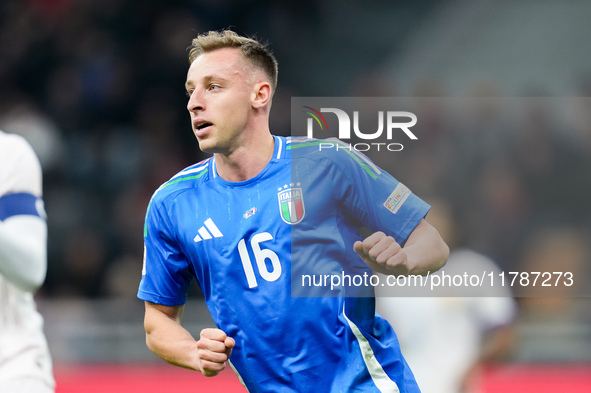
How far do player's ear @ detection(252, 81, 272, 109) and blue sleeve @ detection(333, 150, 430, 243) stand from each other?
424 millimetres

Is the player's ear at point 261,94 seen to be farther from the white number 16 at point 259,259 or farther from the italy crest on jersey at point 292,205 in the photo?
the white number 16 at point 259,259

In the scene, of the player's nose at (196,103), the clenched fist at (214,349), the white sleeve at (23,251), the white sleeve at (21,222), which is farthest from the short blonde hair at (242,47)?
the clenched fist at (214,349)

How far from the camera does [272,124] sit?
921 cm

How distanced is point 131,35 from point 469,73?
13.9 feet

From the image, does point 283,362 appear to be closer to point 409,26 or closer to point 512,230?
point 512,230

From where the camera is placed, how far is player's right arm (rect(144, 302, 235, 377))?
2.91 m

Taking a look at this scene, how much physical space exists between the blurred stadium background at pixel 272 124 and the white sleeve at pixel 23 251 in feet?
10.3

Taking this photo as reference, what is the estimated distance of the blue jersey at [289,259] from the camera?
3.15m

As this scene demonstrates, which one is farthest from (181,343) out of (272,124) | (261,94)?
(272,124)

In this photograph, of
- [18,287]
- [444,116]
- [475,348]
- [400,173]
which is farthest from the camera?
[444,116]

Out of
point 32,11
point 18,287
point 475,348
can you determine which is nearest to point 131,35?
point 32,11

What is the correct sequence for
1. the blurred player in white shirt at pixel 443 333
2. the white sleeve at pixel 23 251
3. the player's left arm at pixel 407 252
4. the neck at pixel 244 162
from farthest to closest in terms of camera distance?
1. the blurred player in white shirt at pixel 443 333
2. the neck at pixel 244 162
3. the white sleeve at pixel 23 251
4. the player's left arm at pixel 407 252

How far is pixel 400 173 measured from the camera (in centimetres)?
570

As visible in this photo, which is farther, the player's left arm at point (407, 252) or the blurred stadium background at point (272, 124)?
the blurred stadium background at point (272, 124)
